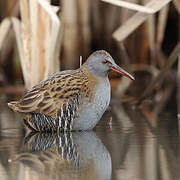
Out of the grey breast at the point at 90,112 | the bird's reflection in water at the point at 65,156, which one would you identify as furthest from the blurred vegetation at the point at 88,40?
the bird's reflection in water at the point at 65,156

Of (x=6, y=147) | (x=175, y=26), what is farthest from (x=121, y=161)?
(x=175, y=26)

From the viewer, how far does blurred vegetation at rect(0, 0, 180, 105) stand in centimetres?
743

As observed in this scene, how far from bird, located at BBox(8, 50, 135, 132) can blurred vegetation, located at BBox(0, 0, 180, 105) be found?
0.90 m

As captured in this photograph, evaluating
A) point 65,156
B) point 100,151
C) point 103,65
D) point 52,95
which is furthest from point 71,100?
point 65,156

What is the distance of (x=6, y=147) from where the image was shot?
548 cm

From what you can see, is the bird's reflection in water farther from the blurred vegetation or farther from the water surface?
the blurred vegetation

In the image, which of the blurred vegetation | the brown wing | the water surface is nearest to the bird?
the brown wing

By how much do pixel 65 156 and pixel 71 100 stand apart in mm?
1274

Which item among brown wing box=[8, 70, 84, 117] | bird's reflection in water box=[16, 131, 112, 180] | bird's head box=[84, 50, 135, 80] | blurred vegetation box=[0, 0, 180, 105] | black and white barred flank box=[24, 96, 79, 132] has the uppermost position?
blurred vegetation box=[0, 0, 180, 105]

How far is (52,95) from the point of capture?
6.35m

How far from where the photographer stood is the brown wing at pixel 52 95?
629 centimetres

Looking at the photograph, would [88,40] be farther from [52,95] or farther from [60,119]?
[60,119]

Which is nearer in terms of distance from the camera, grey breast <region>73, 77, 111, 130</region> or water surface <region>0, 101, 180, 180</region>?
water surface <region>0, 101, 180, 180</region>

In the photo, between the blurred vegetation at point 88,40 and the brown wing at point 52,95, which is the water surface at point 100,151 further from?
the blurred vegetation at point 88,40
